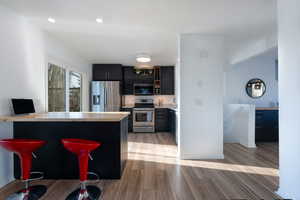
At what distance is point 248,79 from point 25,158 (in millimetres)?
5834

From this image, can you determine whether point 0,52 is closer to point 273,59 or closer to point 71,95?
point 71,95

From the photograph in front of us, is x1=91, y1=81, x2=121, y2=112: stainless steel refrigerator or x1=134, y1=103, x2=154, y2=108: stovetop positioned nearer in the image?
x1=91, y1=81, x2=121, y2=112: stainless steel refrigerator

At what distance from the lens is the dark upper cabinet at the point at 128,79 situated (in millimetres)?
6582

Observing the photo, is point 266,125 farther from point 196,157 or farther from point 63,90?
point 63,90

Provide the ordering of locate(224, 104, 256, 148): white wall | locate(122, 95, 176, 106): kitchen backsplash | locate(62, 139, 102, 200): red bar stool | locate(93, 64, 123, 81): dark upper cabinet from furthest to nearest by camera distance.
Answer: locate(122, 95, 176, 106): kitchen backsplash → locate(93, 64, 123, 81): dark upper cabinet → locate(224, 104, 256, 148): white wall → locate(62, 139, 102, 200): red bar stool

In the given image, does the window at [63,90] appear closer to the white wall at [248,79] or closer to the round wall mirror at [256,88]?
the white wall at [248,79]

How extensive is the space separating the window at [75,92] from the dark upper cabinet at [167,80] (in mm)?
2837

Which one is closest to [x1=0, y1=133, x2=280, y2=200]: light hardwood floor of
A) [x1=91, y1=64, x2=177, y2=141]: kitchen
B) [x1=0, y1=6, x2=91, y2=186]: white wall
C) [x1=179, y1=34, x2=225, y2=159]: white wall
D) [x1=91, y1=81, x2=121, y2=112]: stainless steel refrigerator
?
[x1=179, y1=34, x2=225, y2=159]: white wall

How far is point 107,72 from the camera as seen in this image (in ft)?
20.5

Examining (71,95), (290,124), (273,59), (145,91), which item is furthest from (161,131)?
(290,124)

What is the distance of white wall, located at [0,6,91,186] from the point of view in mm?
2438

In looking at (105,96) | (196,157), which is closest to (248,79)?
(196,157)

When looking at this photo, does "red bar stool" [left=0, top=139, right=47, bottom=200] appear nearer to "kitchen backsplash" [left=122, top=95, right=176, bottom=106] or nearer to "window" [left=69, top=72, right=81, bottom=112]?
"window" [left=69, top=72, right=81, bottom=112]

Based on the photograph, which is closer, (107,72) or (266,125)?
(266,125)
